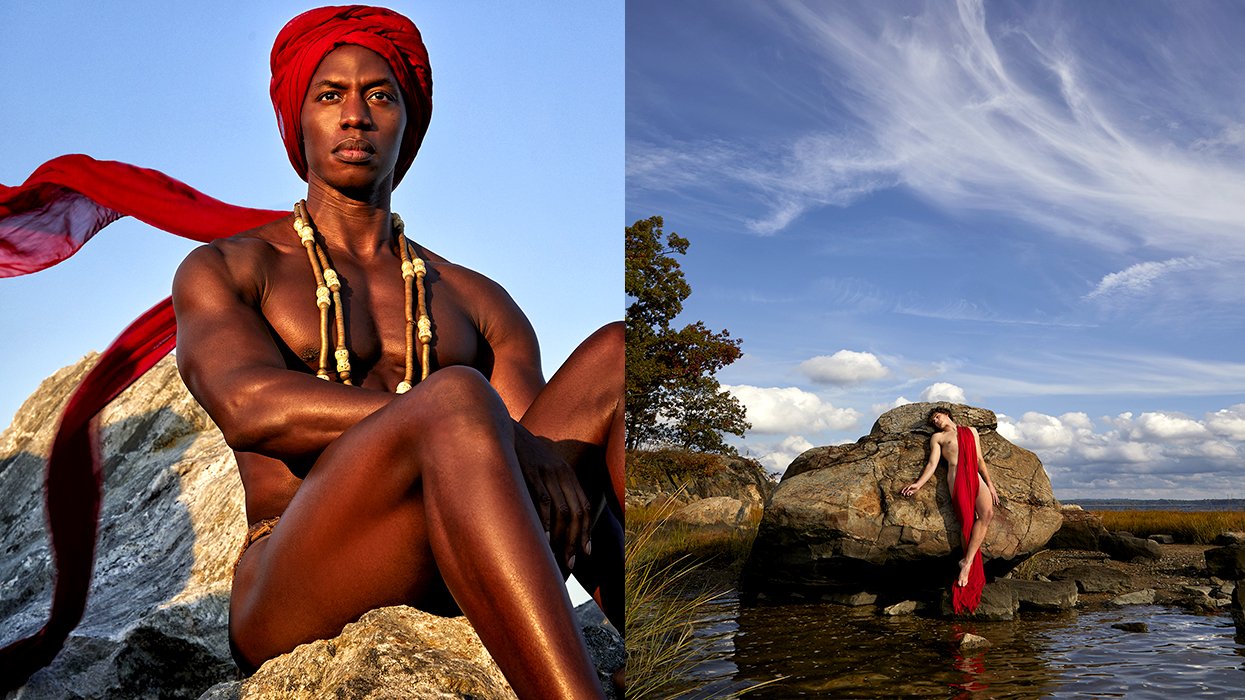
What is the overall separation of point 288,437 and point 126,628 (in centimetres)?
124

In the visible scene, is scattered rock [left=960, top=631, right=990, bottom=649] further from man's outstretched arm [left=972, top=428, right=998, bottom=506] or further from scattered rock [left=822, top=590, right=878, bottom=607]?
man's outstretched arm [left=972, top=428, right=998, bottom=506]

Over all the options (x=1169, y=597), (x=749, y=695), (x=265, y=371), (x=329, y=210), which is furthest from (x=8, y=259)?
(x=1169, y=597)

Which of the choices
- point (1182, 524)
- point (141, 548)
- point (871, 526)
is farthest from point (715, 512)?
point (1182, 524)

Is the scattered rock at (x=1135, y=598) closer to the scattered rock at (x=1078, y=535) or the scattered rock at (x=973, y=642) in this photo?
the scattered rock at (x=973, y=642)

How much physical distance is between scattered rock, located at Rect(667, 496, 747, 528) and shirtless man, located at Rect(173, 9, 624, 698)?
23.2 feet

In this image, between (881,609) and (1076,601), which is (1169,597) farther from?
(881,609)

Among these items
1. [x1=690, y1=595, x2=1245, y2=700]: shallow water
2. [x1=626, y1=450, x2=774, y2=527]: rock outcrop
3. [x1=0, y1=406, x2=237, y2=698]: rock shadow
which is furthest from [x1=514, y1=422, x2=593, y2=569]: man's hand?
[x1=626, y1=450, x2=774, y2=527]: rock outcrop

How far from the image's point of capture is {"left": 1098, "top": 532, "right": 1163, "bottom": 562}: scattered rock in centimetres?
925

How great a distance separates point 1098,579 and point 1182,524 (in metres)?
5.52

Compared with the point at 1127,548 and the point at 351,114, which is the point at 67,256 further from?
the point at 1127,548

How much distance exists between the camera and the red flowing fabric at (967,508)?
261 inches

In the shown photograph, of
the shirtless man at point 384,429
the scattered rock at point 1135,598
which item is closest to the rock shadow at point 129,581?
the shirtless man at point 384,429

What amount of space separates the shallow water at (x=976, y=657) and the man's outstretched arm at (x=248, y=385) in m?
3.40

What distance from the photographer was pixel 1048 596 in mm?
6609
